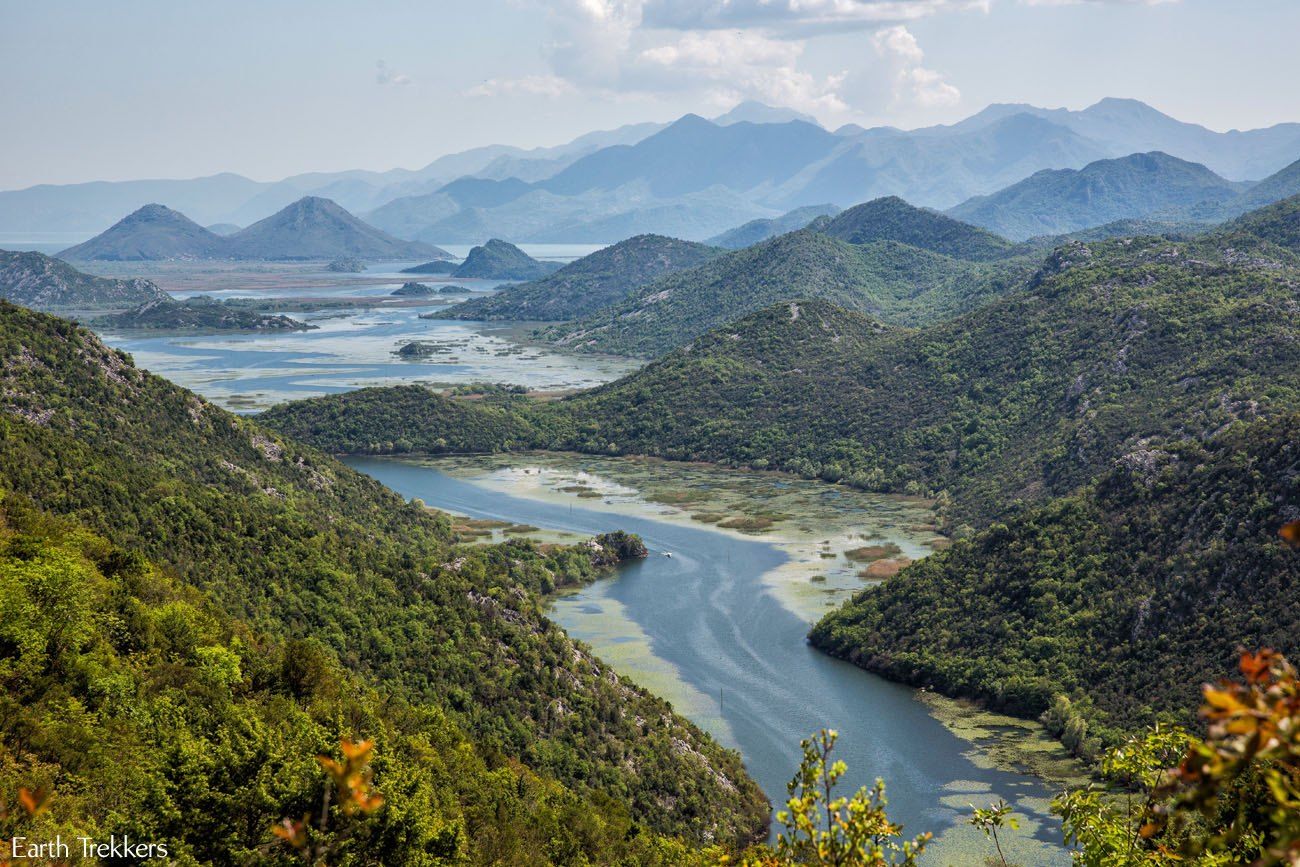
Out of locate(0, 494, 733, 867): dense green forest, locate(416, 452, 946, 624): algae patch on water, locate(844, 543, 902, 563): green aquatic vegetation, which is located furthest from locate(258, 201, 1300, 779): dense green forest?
locate(0, 494, 733, 867): dense green forest

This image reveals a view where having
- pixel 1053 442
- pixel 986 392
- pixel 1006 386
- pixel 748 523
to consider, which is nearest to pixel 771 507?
pixel 748 523

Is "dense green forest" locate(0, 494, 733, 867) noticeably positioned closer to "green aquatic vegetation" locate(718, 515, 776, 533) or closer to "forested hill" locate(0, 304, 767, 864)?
"forested hill" locate(0, 304, 767, 864)

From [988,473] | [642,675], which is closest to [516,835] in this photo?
[642,675]

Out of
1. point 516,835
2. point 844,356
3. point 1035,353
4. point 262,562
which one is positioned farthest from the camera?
point 844,356

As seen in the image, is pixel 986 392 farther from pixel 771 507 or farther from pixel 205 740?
pixel 205 740

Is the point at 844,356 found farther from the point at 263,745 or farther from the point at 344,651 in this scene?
the point at 263,745
